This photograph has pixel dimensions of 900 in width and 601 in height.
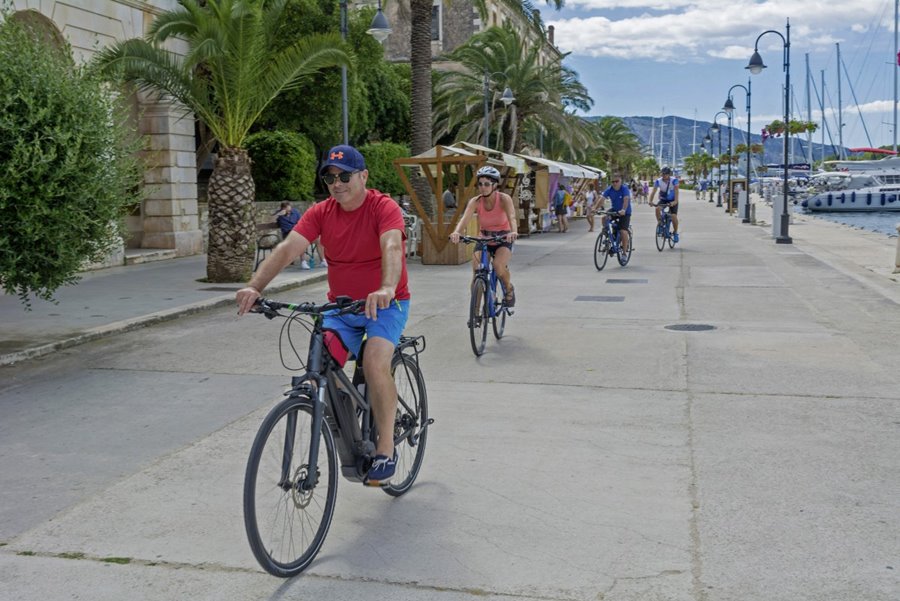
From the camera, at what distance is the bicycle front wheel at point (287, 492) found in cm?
373

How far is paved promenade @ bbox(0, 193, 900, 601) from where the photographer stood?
3990mm

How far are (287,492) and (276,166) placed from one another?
25.9 m

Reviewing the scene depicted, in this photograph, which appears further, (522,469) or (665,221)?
(665,221)

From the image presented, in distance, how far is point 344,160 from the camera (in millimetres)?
4395

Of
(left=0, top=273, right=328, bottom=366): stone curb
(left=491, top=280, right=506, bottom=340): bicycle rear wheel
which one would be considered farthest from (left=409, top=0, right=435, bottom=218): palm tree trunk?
(left=491, top=280, right=506, bottom=340): bicycle rear wheel

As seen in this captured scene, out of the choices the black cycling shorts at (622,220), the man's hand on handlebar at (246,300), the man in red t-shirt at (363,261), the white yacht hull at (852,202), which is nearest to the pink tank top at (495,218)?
the man in red t-shirt at (363,261)

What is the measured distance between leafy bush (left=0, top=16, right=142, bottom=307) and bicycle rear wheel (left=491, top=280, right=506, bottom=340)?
3.96 meters

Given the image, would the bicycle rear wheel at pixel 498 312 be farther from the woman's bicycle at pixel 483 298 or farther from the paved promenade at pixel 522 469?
the paved promenade at pixel 522 469

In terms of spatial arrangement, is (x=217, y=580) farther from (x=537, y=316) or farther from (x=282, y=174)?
(x=282, y=174)

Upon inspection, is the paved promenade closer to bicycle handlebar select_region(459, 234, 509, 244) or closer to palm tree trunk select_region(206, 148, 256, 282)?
bicycle handlebar select_region(459, 234, 509, 244)

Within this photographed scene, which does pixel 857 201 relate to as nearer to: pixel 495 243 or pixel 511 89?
pixel 511 89

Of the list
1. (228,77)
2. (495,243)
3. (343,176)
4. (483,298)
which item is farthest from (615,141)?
(343,176)

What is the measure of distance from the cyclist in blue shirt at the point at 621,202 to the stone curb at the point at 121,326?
6.47 metres

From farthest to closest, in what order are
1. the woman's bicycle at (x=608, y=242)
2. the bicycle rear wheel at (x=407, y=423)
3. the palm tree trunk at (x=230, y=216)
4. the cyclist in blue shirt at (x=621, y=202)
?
the woman's bicycle at (x=608, y=242), the cyclist in blue shirt at (x=621, y=202), the palm tree trunk at (x=230, y=216), the bicycle rear wheel at (x=407, y=423)
